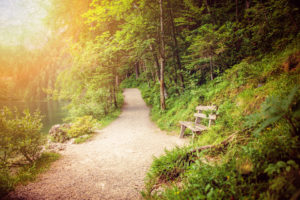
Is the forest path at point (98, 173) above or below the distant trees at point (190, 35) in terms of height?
below

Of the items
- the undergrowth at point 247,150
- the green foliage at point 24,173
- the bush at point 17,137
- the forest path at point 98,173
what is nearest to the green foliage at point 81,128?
the forest path at point 98,173

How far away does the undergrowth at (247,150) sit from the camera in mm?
1737

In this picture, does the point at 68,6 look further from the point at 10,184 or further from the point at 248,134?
the point at 248,134

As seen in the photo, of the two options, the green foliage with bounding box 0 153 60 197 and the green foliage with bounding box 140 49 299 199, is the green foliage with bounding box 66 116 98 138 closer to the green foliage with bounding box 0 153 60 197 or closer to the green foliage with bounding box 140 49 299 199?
the green foliage with bounding box 0 153 60 197

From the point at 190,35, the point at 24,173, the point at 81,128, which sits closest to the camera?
the point at 24,173

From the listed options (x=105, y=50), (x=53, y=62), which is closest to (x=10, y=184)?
(x=105, y=50)

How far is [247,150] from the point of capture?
221cm

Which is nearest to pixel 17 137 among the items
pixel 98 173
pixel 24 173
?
pixel 24 173

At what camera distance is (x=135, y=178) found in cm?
358

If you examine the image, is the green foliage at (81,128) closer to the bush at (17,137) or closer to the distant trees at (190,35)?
the bush at (17,137)

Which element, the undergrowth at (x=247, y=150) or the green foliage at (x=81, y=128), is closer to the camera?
the undergrowth at (x=247, y=150)

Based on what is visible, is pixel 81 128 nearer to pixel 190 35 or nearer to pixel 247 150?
pixel 247 150

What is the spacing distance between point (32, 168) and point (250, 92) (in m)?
6.93

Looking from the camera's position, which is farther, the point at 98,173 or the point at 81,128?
the point at 81,128
